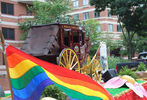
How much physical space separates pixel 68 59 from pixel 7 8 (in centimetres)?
1598

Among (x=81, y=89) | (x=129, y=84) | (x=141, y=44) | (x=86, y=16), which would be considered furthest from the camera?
(x=86, y=16)

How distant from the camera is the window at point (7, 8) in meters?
22.9

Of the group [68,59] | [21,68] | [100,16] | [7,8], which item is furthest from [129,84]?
[100,16]

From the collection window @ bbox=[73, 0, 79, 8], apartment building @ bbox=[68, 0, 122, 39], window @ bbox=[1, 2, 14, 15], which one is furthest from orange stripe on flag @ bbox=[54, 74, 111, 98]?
window @ bbox=[73, 0, 79, 8]

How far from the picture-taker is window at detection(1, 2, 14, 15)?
2292 cm

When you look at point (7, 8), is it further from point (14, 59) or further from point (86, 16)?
point (14, 59)

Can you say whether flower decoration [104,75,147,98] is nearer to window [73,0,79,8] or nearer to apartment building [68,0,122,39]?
apartment building [68,0,122,39]

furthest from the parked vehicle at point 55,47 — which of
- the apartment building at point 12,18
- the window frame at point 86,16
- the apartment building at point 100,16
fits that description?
the window frame at point 86,16

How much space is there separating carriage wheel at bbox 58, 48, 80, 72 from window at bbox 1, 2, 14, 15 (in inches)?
600

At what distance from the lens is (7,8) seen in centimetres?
2350

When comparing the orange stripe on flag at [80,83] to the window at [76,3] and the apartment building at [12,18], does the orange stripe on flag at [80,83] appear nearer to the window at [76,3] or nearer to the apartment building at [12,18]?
the apartment building at [12,18]

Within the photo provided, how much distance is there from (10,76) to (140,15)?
1975 cm

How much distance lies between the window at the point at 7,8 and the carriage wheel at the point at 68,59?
15.2 meters

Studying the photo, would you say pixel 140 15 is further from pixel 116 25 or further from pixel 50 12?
pixel 116 25
